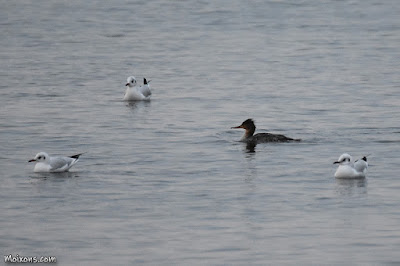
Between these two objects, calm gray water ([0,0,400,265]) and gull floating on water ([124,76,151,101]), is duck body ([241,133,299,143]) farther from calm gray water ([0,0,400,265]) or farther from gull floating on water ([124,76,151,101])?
gull floating on water ([124,76,151,101])

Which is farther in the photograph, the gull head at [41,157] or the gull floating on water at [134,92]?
the gull floating on water at [134,92]

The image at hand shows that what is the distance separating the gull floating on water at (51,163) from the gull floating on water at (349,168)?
4.56m

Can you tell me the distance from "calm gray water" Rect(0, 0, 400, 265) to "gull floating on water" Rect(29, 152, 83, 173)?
147mm

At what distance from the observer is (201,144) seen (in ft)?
76.1

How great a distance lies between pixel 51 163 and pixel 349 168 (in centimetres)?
504

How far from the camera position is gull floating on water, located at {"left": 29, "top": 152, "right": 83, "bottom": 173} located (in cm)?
1973

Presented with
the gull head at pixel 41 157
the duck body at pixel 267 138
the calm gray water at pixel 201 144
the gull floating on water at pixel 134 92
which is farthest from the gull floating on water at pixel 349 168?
the gull floating on water at pixel 134 92

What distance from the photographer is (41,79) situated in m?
34.7

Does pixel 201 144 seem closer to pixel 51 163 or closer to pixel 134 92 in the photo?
pixel 51 163

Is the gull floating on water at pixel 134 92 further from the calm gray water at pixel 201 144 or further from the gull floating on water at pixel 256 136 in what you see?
the gull floating on water at pixel 256 136

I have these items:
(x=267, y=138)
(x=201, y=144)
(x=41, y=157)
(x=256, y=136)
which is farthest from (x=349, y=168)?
(x=41, y=157)

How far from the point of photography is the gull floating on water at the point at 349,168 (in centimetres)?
1889

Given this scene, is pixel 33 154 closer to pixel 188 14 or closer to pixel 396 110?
pixel 396 110

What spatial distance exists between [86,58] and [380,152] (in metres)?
20.4
